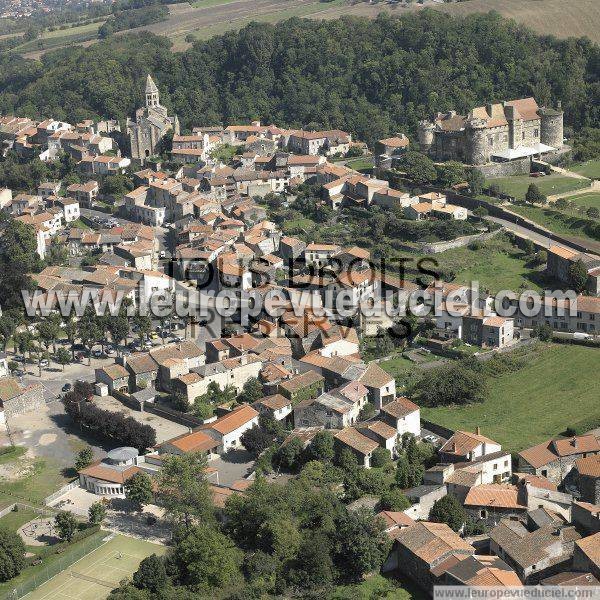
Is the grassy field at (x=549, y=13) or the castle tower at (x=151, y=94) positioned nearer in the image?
the castle tower at (x=151, y=94)

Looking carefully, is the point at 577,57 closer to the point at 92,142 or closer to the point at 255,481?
the point at 92,142

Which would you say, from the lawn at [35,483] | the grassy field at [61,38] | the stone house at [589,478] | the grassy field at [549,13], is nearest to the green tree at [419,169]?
the grassy field at [549,13]

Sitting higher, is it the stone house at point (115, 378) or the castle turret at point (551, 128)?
the castle turret at point (551, 128)

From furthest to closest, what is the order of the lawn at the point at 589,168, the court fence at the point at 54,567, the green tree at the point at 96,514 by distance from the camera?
the lawn at the point at 589,168 < the green tree at the point at 96,514 < the court fence at the point at 54,567

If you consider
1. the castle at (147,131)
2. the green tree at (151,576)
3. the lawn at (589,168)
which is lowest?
the green tree at (151,576)

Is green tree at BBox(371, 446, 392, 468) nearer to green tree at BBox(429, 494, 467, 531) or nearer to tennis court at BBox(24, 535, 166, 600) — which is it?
green tree at BBox(429, 494, 467, 531)

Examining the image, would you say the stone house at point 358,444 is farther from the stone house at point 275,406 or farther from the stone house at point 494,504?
the stone house at point 494,504

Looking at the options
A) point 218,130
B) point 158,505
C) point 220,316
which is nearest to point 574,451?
point 158,505

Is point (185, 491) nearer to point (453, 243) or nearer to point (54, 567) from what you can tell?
point (54, 567)

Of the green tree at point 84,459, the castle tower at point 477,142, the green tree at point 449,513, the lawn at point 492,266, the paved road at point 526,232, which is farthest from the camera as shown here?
the castle tower at point 477,142
